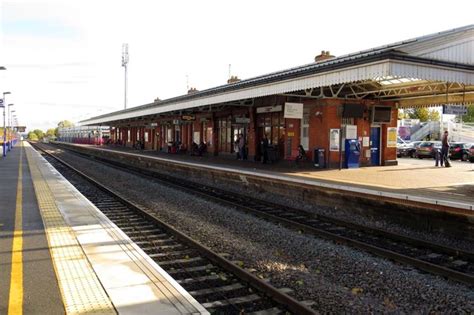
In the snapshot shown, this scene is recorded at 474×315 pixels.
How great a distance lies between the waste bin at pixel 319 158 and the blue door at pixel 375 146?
3524 millimetres

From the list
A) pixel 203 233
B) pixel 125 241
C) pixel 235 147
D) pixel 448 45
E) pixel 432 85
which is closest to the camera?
pixel 125 241

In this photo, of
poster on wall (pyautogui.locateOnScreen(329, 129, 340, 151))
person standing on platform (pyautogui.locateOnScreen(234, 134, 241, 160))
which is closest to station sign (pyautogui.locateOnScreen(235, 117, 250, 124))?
person standing on platform (pyautogui.locateOnScreen(234, 134, 241, 160))

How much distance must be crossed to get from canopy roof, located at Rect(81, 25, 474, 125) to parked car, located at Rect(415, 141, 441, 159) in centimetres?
1496

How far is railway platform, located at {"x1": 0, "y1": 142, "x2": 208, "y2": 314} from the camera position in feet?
15.0

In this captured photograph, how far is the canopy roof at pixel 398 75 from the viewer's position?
1206 cm

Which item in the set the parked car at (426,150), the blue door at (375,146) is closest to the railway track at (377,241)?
the blue door at (375,146)

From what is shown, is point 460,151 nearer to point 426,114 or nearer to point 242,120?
point 242,120

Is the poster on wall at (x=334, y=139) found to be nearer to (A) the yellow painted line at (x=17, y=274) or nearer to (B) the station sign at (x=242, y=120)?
(B) the station sign at (x=242, y=120)

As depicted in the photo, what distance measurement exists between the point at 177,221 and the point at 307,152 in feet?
40.3

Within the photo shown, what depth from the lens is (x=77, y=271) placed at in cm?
570

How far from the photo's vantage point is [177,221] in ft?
A: 34.2

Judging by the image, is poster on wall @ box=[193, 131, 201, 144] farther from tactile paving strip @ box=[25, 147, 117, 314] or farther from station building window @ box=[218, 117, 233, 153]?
tactile paving strip @ box=[25, 147, 117, 314]

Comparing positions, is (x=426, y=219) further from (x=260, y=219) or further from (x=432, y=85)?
(x=432, y=85)

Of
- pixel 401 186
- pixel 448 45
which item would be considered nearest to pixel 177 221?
pixel 401 186
